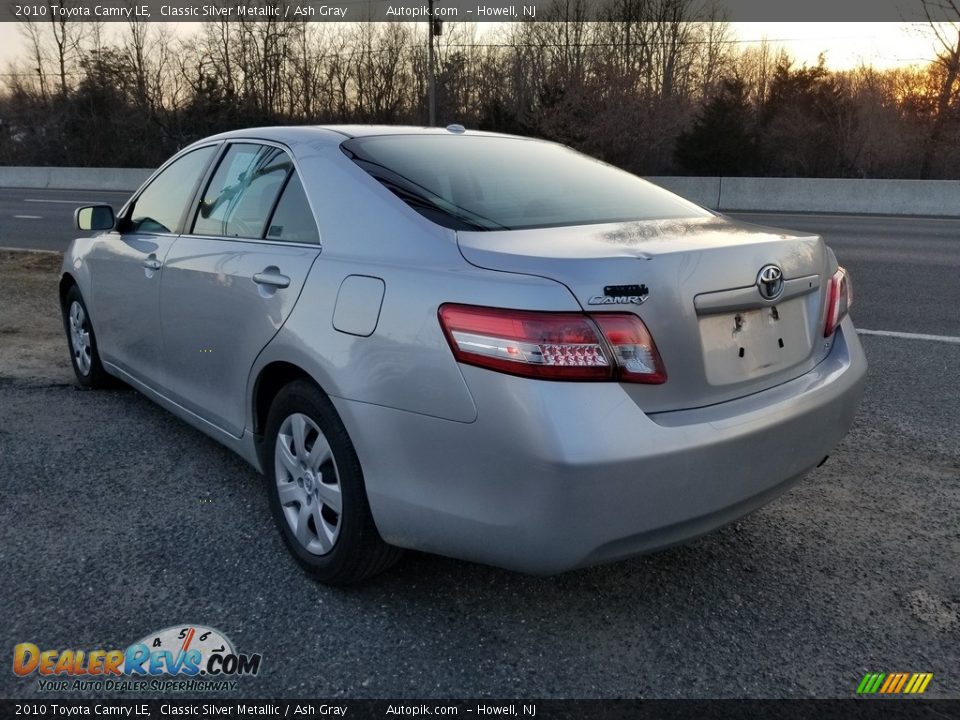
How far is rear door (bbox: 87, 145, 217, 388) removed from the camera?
12.6 feet

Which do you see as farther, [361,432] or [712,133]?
[712,133]

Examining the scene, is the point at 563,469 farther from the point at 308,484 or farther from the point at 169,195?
the point at 169,195

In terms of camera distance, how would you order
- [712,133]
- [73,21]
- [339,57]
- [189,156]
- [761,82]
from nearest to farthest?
[189,156]
[712,133]
[761,82]
[339,57]
[73,21]

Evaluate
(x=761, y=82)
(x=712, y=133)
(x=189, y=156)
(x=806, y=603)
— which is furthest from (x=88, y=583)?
(x=761, y=82)

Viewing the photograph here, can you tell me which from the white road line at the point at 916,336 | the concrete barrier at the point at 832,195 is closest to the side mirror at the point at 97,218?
the white road line at the point at 916,336

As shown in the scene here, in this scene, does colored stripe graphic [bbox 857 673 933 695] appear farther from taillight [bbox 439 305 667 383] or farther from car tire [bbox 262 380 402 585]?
car tire [bbox 262 380 402 585]

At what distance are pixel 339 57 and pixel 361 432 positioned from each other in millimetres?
42022

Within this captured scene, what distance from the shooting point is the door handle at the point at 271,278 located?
2799 millimetres

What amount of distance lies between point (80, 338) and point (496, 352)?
3.77 meters

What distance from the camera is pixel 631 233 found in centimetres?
257

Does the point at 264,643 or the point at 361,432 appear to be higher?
the point at 361,432

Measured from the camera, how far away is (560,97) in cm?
3231

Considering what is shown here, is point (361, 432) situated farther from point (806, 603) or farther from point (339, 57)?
point (339, 57)

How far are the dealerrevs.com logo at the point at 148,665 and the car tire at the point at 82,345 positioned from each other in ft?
8.74
